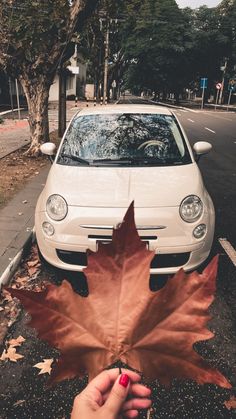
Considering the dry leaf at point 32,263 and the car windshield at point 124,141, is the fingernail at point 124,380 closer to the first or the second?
the car windshield at point 124,141

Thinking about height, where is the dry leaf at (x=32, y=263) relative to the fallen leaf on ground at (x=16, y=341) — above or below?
below

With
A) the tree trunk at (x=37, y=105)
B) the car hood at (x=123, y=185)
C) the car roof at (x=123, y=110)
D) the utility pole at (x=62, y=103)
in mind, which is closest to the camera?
the car hood at (x=123, y=185)

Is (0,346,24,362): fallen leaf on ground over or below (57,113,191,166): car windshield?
below

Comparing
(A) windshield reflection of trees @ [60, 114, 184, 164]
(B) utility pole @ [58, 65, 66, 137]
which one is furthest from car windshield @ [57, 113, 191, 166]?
(B) utility pole @ [58, 65, 66, 137]

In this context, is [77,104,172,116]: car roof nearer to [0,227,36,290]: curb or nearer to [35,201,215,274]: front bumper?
[0,227,36,290]: curb

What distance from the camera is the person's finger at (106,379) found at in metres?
0.91

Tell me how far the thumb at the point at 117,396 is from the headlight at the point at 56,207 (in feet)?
9.57

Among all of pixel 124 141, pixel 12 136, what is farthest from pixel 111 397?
pixel 12 136

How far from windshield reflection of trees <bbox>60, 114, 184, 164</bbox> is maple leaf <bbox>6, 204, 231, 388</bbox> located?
384cm

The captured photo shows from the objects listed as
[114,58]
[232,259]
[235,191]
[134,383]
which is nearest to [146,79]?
[114,58]

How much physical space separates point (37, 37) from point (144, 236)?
7.49 m

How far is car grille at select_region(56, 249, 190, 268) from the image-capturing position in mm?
3659

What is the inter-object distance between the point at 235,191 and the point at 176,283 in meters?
7.62

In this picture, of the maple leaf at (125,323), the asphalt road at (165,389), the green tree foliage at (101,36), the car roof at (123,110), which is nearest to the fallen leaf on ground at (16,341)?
the asphalt road at (165,389)
